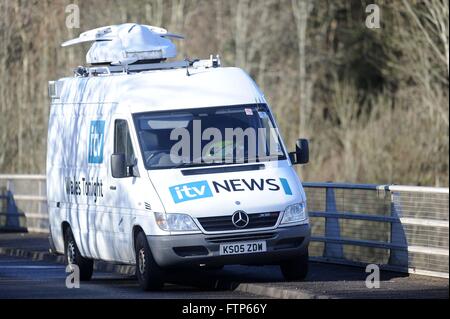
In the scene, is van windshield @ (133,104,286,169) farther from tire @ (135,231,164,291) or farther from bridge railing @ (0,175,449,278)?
bridge railing @ (0,175,449,278)

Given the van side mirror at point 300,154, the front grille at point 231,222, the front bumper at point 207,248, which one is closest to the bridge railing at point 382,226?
the van side mirror at point 300,154

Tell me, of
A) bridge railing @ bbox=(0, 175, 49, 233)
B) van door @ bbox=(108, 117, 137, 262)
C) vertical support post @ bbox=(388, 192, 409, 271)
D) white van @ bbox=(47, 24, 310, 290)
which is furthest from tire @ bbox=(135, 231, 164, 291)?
bridge railing @ bbox=(0, 175, 49, 233)

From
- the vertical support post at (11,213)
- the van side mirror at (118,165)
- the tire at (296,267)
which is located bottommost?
the vertical support post at (11,213)

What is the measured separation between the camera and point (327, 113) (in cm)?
5178

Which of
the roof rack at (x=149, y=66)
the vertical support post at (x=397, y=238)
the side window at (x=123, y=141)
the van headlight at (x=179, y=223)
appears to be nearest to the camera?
the van headlight at (x=179, y=223)

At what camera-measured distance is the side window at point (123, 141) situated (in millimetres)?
A: 16594

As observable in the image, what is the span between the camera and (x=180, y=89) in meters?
16.8

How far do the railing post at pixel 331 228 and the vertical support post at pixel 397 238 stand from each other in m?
Result: 1.51

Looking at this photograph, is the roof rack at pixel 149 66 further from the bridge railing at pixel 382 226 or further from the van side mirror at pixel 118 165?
the bridge railing at pixel 382 226

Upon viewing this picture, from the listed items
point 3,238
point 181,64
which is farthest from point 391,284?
point 3,238

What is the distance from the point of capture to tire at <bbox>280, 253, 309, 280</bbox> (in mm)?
16359

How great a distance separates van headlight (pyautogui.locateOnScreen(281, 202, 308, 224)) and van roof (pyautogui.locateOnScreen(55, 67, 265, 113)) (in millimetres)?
1653
